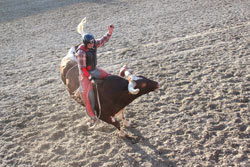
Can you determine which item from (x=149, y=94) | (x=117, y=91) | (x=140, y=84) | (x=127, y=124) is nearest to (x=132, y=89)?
(x=140, y=84)

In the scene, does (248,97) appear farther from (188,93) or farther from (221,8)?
(221,8)

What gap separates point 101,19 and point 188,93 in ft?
20.2

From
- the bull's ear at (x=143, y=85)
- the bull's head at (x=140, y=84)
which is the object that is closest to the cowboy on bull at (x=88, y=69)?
the bull's head at (x=140, y=84)

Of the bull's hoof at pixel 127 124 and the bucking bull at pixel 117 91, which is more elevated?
the bucking bull at pixel 117 91

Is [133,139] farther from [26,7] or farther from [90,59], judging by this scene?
[26,7]

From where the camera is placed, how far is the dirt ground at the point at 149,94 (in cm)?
454

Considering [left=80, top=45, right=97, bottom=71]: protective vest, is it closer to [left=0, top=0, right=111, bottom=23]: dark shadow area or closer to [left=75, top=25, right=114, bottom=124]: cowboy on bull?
[left=75, top=25, right=114, bottom=124]: cowboy on bull

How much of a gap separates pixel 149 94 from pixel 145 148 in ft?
5.40

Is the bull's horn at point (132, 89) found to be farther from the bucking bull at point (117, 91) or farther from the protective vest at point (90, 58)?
the protective vest at point (90, 58)

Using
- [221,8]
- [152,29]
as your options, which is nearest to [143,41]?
[152,29]

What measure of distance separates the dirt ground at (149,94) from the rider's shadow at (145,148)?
0.02 metres

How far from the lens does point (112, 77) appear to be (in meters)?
4.39

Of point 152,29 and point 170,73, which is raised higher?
point 152,29

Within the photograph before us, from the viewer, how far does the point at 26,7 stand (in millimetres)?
14070
